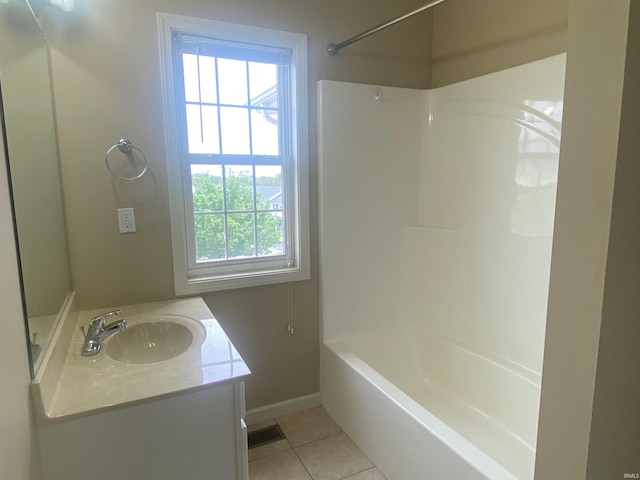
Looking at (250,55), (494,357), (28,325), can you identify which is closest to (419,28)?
(250,55)

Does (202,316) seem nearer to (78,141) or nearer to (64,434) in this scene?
(64,434)

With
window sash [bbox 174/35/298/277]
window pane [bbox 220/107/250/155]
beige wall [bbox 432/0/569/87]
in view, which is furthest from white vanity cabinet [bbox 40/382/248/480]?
beige wall [bbox 432/0/569/87]

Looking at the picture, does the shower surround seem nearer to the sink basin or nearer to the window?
the window

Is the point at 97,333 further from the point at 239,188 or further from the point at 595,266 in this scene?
the point at 595,266

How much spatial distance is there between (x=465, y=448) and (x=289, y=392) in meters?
1.19

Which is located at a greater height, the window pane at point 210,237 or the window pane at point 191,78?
the window pane at point 191,78

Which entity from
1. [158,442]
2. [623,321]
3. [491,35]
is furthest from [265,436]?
[491,35]

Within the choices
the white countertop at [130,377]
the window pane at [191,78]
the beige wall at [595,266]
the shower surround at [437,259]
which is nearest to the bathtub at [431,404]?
the shower surround at [437,259]

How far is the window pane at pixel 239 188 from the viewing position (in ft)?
6.98

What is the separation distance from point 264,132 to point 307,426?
5.58 ft

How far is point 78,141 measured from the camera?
1734mm

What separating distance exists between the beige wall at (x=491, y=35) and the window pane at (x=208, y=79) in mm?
1415

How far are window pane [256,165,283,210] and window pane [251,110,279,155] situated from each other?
0.09 m

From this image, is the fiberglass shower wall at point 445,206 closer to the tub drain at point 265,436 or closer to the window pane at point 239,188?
the window pane at point 239,188
